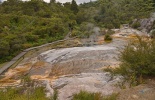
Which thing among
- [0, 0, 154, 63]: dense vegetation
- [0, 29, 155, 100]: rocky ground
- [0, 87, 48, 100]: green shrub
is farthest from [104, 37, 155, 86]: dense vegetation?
[0, 0, 154, 63]: dense vegetation

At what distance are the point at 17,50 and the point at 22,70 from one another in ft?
24.3

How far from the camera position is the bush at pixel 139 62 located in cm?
1059

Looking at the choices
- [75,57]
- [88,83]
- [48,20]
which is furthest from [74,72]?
[48,20]

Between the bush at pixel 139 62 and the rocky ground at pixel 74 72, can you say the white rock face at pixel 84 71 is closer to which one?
the rocky ground at pixel 74 72

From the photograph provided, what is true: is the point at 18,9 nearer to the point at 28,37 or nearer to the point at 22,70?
the point at 28,37

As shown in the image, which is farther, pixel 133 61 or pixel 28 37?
pixel 28 37

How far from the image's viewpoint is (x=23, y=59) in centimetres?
2378

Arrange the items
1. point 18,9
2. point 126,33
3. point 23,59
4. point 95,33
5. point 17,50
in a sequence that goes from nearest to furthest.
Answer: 1. point 23,59
2. point 17,50
3. point 126,33
4. point 95,33
5. point 18,9

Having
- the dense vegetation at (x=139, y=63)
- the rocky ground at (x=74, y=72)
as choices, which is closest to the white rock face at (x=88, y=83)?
the rocky ground at (x=74, y=72)

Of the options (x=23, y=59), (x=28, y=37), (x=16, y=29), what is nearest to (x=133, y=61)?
(x=23, y=59)

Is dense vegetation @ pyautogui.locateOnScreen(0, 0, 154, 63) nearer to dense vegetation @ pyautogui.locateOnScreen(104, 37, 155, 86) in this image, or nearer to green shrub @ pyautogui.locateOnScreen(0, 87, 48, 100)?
green shrub @ pyautogui.locateOnScreen(0, 87, 48, 100)

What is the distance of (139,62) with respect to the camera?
10.7 m

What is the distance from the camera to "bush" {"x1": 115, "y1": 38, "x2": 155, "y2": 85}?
34.8 feet

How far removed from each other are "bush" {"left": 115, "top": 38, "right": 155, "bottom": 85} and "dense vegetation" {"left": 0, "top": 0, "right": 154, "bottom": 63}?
1565 centimetres
